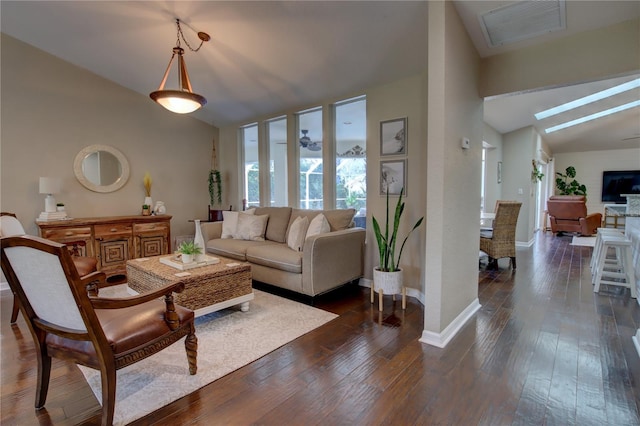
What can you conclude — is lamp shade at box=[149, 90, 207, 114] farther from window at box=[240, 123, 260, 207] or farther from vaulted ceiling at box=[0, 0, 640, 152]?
window at box=[240, 123, 260, 207]

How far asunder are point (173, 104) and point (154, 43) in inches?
46.7

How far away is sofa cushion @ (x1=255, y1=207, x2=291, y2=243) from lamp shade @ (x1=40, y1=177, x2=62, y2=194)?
106 inches

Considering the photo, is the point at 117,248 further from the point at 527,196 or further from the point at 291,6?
the point at 527,196

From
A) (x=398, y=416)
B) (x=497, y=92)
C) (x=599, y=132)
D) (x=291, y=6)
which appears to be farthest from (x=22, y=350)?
(x=599, y=132)

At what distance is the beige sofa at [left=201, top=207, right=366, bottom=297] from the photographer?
3.26m

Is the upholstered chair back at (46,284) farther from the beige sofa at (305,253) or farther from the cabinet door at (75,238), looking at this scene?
the cabinet door at (75,238)

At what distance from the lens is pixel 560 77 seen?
2639mm

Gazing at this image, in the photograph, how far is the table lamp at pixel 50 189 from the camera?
385 cm

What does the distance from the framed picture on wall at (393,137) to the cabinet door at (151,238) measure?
137 inches

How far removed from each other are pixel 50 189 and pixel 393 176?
4241mm

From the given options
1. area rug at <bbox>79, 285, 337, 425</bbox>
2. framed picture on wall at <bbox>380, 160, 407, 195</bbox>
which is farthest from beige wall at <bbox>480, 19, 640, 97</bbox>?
area rug at <bbox>79, 285, 337, 425</bbox>

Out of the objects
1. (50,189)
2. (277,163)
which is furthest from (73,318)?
(277,163)

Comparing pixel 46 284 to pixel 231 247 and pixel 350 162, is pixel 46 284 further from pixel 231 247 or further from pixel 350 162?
pixel 350 162

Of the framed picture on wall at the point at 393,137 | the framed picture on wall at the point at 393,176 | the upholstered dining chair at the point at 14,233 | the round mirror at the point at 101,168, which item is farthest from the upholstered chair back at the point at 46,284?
the round mirror at the point at 101,168
